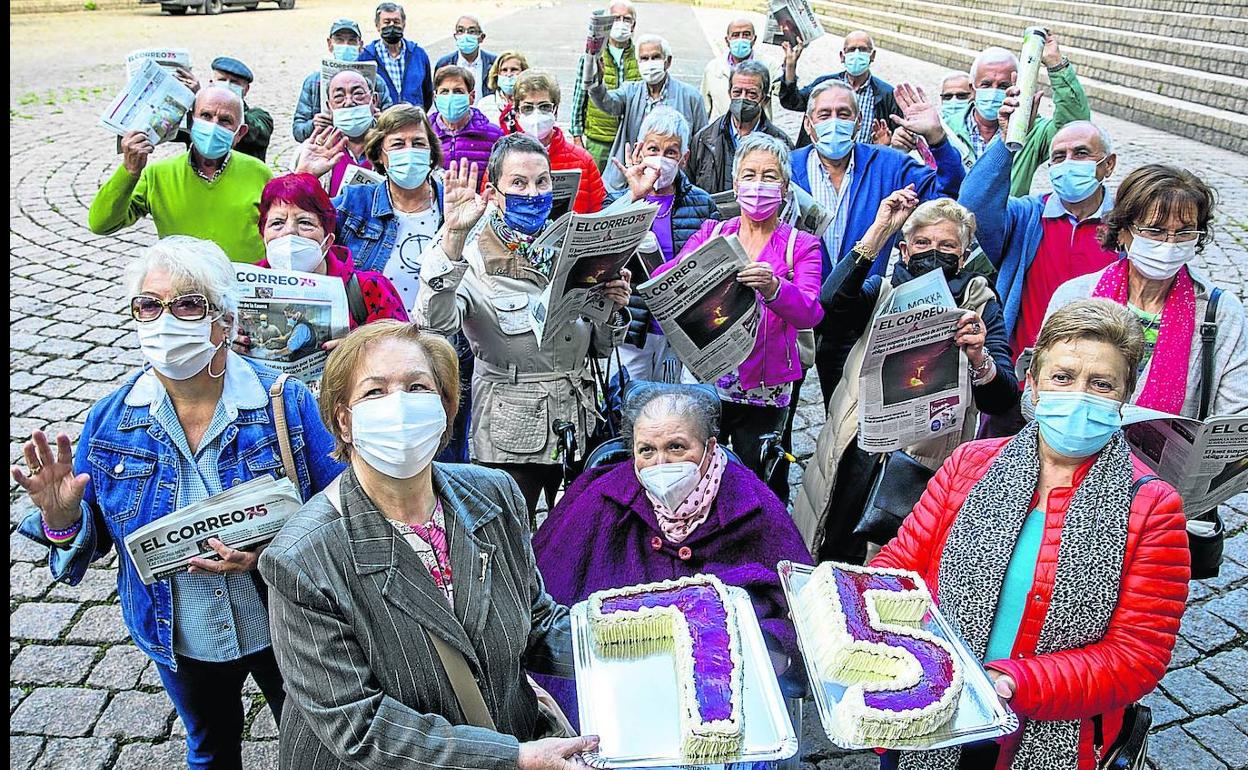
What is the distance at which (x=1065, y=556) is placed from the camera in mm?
2783

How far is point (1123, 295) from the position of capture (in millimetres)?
3967

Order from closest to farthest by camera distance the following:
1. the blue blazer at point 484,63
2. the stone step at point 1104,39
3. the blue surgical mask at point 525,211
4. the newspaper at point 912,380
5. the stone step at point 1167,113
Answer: the newspaper at point 912,380
the blue surgical mask at point 525,211
the blue blazer at point 484,63
the stone step at point 1167,113
the stone step at point 1104,39

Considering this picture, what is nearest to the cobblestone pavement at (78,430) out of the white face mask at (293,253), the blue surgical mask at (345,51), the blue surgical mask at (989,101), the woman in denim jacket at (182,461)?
the woman in denim jacket at (182,461)

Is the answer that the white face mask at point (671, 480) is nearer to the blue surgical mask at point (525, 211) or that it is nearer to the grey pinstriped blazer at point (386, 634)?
the grey pinstriped blazer at point (386, 634)

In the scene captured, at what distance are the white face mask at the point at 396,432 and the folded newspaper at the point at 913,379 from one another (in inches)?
68.3

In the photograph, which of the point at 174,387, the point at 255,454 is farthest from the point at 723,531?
the point at 174,387

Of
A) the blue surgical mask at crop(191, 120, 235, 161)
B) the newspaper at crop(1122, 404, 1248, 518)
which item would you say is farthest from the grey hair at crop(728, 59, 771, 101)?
the newspaper at crop(1122, 404, 1248, 518)

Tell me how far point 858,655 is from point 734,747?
0.43 metres

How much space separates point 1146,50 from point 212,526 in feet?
63.1

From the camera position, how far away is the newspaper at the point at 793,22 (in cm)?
785

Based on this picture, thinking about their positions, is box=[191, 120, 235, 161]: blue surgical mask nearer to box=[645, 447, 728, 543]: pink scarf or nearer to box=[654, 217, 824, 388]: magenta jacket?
box=[654, 217, 824, 388]: magenta jacket

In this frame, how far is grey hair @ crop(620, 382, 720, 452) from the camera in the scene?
11.6 ft

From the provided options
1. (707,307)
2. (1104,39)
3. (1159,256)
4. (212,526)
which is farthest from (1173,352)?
(1104,39)

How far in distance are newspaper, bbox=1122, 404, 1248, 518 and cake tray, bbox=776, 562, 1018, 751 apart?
3.54 ft
